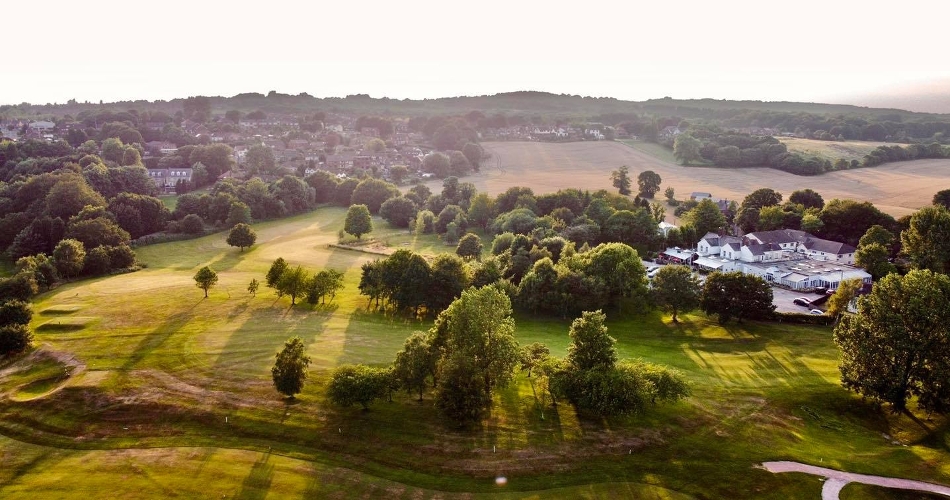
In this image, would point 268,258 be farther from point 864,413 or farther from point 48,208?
point 864,413

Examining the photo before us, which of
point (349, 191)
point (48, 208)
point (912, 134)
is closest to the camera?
point (48, 208)

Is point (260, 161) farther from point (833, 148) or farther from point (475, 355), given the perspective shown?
point (833, 148)

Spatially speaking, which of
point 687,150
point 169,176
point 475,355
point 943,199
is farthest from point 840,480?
point 687,150

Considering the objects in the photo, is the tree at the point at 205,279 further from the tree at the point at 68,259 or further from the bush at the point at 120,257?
the bush at the point at 120,257

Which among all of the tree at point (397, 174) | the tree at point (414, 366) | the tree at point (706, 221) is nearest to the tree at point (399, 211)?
the tree at point (397, 174)

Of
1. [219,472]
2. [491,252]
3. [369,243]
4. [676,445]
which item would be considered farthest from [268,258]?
[676,445]
